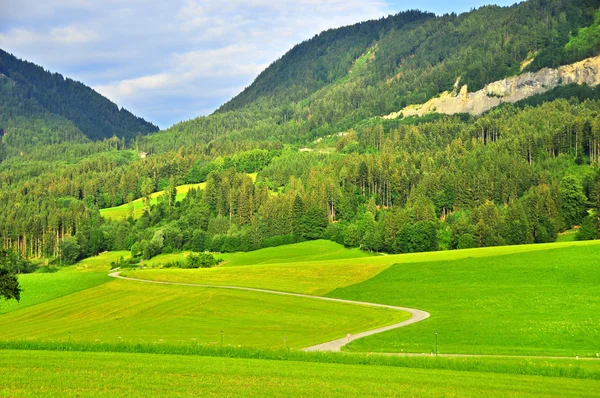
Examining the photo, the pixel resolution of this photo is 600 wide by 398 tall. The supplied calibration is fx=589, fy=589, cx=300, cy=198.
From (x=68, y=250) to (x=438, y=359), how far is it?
172m

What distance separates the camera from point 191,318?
76.4 meters

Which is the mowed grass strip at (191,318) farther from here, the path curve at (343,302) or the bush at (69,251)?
the bush at (69,251)

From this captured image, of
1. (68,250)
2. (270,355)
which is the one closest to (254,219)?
(68,250)

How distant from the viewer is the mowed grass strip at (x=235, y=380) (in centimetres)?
2852

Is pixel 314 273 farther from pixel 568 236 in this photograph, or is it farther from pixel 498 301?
pixel 568 236

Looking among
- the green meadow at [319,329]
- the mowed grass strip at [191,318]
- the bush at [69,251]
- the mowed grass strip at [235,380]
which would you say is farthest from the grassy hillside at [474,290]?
the bush at [69,251]

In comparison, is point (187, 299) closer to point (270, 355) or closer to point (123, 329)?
point (123, 329)

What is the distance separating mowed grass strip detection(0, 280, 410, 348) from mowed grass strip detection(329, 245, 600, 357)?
25.5 ft

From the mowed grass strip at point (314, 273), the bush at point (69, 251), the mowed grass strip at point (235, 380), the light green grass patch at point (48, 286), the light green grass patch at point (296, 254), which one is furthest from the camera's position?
the bush at point (69, 251)

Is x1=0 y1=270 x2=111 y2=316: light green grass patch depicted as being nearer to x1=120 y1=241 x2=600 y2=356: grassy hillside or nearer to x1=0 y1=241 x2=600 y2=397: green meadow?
x1=0 y1=241 x2=600 y2=397: green meadow

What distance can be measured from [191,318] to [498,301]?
3944 cm

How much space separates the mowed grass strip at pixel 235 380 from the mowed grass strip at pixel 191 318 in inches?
709

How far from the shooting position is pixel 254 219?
184750 mm

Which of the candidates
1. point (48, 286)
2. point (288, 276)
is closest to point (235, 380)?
point (288, 276)
